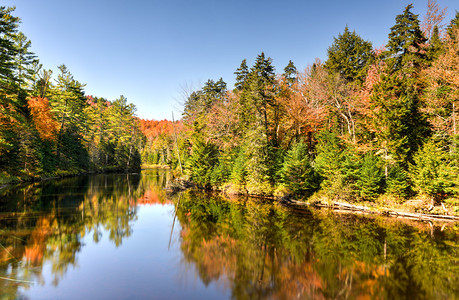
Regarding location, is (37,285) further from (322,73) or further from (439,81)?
(322,73)

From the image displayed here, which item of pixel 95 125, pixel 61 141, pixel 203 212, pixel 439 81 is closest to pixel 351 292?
pixel 203 212

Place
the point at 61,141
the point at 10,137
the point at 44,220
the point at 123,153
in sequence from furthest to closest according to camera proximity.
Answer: the point at 123,153
the point at 61,141
the point at 10,137
the point at 44,220

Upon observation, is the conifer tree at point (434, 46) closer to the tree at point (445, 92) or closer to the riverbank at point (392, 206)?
the tree at point (445, 92)

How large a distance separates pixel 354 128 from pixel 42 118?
146 ft

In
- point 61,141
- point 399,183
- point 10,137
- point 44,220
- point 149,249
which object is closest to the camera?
point 149,249

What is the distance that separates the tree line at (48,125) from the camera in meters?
22.1

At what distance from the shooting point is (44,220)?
13.5 meters

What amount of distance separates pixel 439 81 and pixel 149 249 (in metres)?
25.4

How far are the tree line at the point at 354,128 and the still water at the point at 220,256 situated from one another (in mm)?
4403

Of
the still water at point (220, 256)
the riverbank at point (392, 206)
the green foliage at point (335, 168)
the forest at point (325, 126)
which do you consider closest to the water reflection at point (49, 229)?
the still water at point (220, 256)

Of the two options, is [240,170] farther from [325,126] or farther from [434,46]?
[434,46]

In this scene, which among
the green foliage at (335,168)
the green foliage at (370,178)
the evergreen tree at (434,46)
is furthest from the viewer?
the evergreen tree at (434,46)

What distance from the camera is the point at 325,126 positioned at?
2691cm

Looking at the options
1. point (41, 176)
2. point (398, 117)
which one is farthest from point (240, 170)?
point (41, 176)
